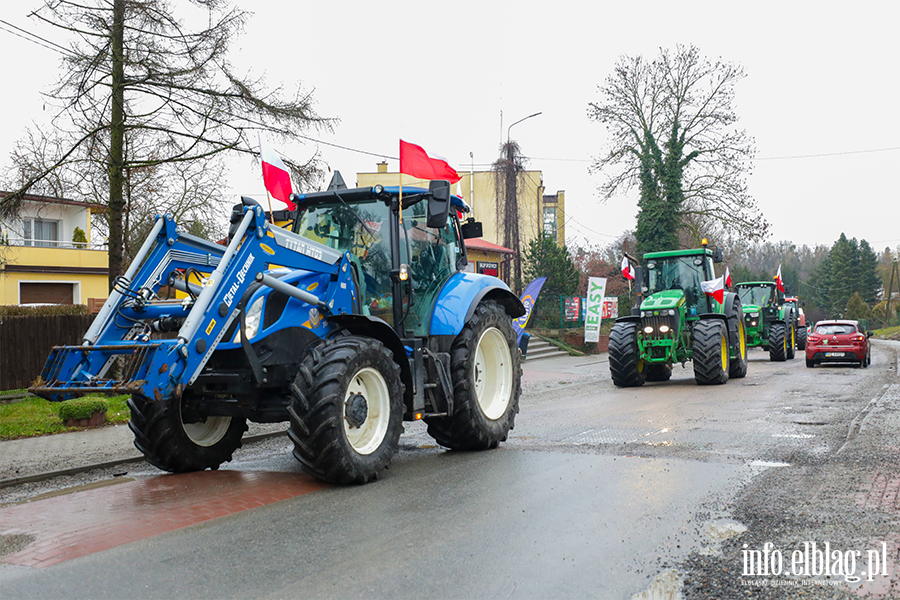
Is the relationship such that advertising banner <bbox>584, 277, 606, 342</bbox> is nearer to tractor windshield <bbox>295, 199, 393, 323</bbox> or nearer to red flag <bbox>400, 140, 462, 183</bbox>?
red flag <bbox>400, 140, 462, 183</bbox>

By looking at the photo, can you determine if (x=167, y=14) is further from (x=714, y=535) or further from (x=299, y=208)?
(x=714, y=535)

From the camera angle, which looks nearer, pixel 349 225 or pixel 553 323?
pixel 349 225

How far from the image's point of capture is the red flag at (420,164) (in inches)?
319

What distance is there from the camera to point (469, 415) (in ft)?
26.6

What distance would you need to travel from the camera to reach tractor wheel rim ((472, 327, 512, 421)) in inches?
353

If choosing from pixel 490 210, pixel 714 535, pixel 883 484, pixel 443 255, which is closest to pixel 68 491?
pixel 443 255

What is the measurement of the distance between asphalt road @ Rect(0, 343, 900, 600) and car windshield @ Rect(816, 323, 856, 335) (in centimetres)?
1364

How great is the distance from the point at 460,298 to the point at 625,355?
9.01 m

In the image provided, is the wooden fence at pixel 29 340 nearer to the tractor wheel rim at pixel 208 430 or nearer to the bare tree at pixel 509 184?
the tractor wheel rim at pixel 208 430

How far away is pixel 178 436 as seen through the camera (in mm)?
7105

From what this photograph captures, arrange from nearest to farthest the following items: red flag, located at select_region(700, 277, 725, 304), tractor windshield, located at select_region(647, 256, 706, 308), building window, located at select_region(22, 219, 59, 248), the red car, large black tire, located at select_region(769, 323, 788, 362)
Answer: red flag, located at select_region(700, 277, 725, 304), tractor windshield, located at select_region(647, 256, 706, 308), the red car, large black tire, located at select_region(769, 323, 788, 362), building window, located at select_region(22, 219, 59, 248)

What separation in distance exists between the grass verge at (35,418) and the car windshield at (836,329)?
1864cm

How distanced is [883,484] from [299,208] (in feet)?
19.7

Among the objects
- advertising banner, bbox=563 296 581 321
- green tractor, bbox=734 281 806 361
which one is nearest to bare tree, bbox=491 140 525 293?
advertising banner, bbox=563 296 581 321
